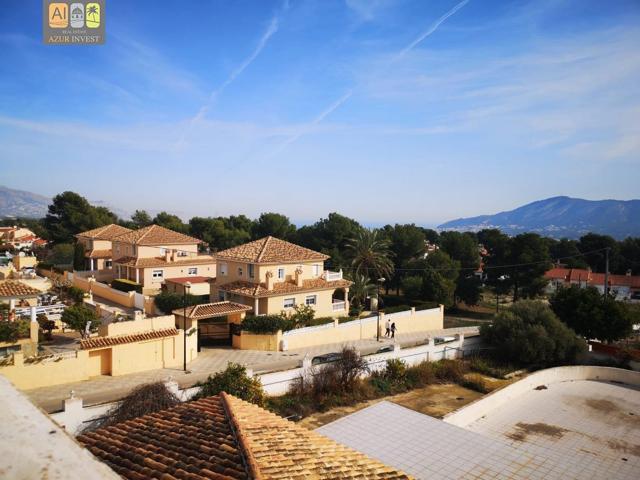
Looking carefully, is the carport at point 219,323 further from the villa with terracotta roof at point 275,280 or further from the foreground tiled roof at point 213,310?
the villa with terracotta roof at point 275,280

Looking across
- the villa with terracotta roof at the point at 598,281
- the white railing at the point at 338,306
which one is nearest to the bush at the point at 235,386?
the white railing at the point at 338,306

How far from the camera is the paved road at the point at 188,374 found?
1792cm

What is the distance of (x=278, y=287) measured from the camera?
31516 mm

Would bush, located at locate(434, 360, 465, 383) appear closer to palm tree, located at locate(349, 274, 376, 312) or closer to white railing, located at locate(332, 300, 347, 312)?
white railing, located at locate(332, 300, 347, 312)

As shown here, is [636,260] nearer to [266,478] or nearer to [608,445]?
[608,445]

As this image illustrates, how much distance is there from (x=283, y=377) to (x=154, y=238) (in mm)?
25047

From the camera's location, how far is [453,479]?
13766mm

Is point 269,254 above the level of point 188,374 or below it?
above

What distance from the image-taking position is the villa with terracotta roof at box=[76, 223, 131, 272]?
44688 mm

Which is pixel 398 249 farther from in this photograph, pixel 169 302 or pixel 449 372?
pixel 169 302

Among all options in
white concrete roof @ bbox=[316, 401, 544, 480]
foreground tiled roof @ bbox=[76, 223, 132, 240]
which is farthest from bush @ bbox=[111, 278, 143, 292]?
white concrete roof @ bbox=[316, 401, 544, 480]

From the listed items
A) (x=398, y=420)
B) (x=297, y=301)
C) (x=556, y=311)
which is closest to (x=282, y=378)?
(x=398, y=420)

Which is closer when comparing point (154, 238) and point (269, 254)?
point (269, 254)

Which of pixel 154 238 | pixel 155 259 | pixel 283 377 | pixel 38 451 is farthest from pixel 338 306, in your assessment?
pixel 38 451
